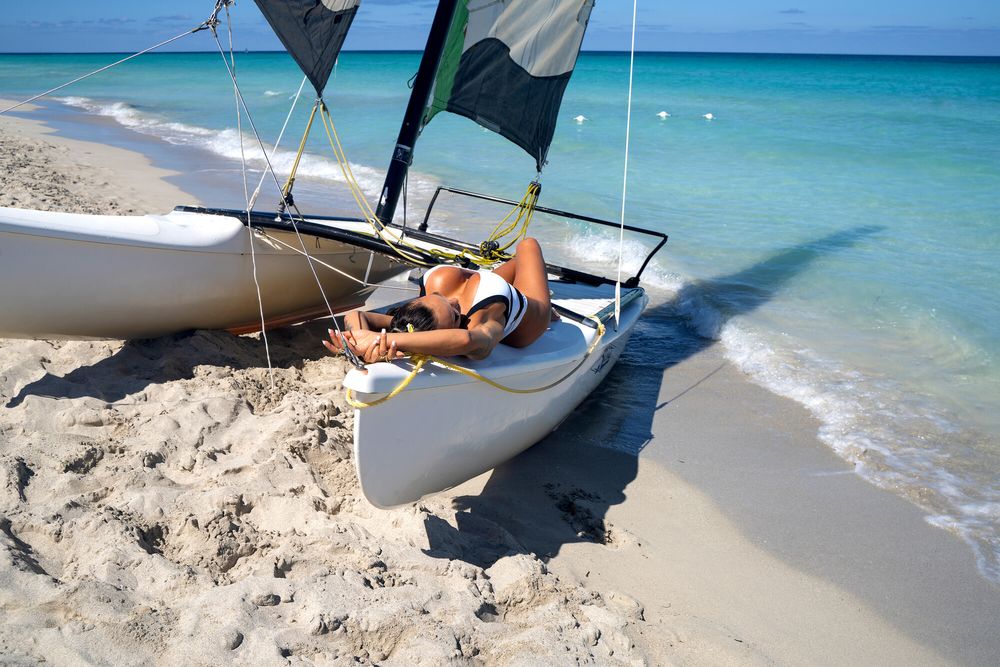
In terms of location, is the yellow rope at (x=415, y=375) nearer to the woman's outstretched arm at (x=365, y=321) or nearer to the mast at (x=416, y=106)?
the woman's outstretched arm at (x=365, y=321)

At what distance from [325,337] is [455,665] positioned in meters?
3.15

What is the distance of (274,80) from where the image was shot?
37688mm

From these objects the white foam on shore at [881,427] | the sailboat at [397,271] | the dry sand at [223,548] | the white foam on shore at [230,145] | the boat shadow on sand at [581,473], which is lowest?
the white foam on shore at [230,145]

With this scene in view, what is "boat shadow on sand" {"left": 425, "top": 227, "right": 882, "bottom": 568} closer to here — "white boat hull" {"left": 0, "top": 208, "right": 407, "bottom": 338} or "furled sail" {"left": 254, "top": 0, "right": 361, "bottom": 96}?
"white boat hull" {"left": 0, "top": 208, "right": 407, "bottom": 338}

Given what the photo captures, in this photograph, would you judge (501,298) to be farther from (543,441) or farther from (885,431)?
(885,431)

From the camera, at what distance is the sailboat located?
317 cm

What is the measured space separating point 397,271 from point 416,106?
1127mm

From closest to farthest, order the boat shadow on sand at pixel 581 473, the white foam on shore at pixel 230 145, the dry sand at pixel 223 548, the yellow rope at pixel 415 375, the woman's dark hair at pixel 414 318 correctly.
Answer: the dry sand at pixel 223 548, the yellow rope at pixel 415 375, the woman's dark hair at pixel 414 318, the boat shadow on sand at pixel 581 473, the white foam on shore at pixel 230 145

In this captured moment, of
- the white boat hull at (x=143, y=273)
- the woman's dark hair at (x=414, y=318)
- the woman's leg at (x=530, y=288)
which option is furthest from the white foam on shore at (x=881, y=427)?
the white boat hull at (x=143, y=273)

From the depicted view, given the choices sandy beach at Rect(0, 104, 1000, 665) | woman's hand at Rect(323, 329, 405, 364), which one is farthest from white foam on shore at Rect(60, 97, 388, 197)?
woman's hand at Rect(323, 329, 405, 364)

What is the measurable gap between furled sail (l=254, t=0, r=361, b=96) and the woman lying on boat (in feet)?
5.22

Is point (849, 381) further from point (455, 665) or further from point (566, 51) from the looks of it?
point (455, 665)

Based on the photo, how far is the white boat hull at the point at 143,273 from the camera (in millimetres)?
3965

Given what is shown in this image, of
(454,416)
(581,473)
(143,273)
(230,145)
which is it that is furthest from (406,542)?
(230,145)
